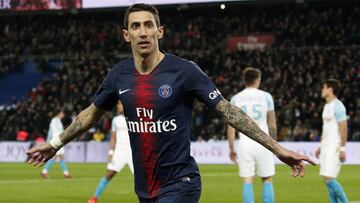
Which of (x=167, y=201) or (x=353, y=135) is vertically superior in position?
(x=167, y=201)

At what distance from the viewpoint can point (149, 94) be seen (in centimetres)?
546

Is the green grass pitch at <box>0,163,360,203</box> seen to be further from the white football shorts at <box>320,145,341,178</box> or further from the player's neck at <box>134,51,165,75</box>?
the player's neck at <box>134,51,165,75</box>

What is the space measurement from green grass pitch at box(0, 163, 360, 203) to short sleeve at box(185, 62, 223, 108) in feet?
30.5

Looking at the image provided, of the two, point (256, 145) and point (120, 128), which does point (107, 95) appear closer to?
point (256, 145)

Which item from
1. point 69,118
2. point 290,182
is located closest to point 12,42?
point 69,118

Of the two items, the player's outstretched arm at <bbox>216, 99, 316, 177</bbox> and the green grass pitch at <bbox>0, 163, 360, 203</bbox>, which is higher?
the player's outstretched arm at <bbox>216, 99, 316, 177</bbox>

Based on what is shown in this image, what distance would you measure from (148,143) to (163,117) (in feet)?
0.70

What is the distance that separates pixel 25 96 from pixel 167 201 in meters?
40.5

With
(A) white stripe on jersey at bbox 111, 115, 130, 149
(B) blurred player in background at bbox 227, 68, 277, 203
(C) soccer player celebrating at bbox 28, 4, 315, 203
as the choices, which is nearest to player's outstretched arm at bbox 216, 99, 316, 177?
(C) soccer player celebrating at bbox 28, 4, 315, 203

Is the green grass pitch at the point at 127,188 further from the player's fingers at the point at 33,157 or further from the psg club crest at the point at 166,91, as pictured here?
the psg club crest at the point at 166,91

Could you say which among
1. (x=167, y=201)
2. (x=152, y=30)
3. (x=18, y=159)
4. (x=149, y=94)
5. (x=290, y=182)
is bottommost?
(x=18, y=159)

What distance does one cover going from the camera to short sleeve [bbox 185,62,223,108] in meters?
5.39

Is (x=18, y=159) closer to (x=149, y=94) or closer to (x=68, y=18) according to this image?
(x=68, y=18)

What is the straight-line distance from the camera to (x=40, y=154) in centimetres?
589
